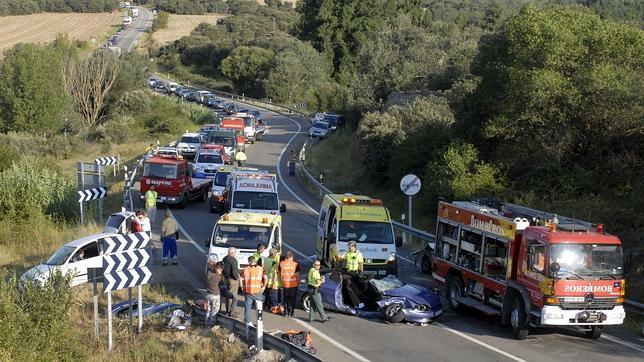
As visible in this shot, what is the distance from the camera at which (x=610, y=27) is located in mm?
29812

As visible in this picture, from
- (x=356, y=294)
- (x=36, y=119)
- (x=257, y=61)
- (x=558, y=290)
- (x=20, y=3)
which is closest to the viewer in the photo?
(x=558, y=290)

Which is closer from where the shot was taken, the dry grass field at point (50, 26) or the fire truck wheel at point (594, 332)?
the fire truck wheel at point (594, 332)

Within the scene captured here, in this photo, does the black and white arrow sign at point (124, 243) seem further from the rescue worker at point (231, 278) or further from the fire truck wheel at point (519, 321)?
the fire truck wheel at point (519, 321)

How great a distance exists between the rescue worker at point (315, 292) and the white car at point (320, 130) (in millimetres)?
46038

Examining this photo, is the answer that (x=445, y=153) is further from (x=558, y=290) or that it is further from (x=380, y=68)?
(x=380, y=68)

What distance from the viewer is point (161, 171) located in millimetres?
33688

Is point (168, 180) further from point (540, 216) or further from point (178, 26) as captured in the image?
point (178, 26)

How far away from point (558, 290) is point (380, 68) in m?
46.8

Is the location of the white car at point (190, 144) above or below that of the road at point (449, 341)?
below

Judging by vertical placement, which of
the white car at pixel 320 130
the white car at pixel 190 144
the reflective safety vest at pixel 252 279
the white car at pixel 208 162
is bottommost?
the white car at pixel 320 130

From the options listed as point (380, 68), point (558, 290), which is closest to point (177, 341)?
point (558, 290)

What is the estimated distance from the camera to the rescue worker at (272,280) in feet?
60.5

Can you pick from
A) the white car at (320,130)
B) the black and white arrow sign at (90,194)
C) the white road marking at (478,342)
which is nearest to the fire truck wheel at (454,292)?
the white road marking at (478,342)

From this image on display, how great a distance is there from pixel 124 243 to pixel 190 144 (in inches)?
1324
